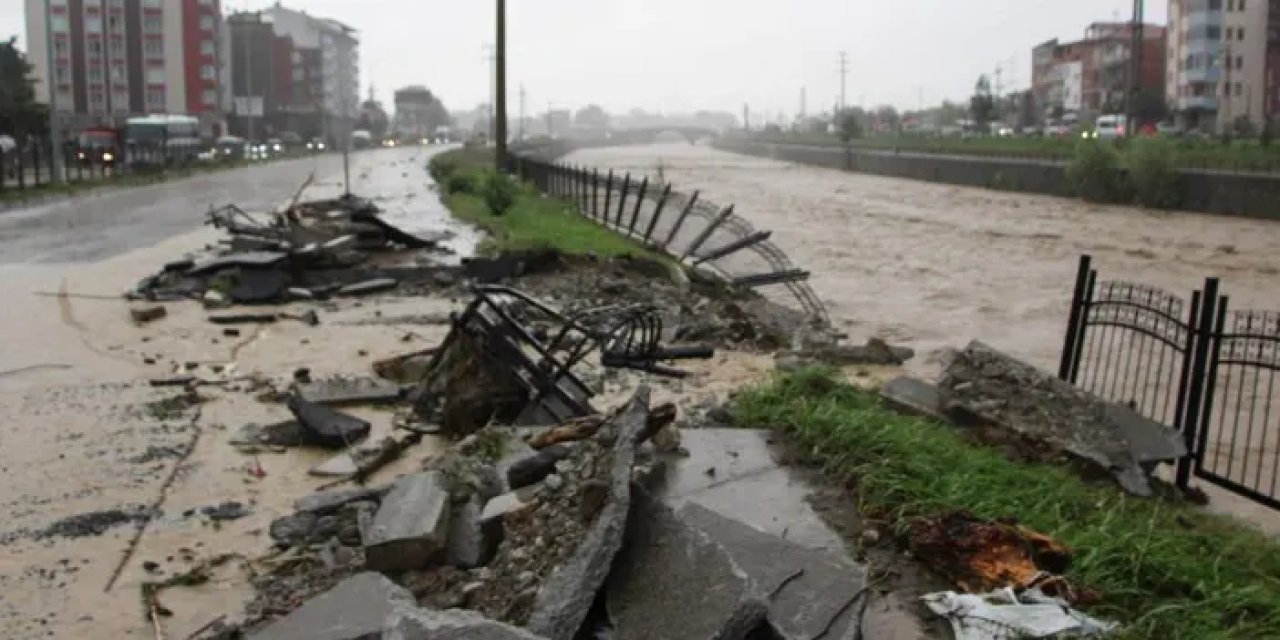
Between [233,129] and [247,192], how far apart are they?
76725mm

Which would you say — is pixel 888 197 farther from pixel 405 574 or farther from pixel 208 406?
pixel 405 574

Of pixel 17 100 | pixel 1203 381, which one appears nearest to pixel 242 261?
pixel 1203 381

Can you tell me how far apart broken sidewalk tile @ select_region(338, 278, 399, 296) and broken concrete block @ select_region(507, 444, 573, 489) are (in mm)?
10826

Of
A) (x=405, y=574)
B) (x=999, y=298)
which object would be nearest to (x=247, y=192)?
(x=999, y=298)

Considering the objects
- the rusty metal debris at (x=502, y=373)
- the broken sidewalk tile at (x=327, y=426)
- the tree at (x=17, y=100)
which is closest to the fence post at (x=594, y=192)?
the rusty metal debris at (x=502, y=373)

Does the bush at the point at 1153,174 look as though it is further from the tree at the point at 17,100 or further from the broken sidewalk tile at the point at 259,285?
the tree at the point at 17,100

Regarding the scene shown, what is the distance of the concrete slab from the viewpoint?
583 cm

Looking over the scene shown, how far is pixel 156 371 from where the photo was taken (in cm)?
1202

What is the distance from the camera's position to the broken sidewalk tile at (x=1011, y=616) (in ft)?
15.0

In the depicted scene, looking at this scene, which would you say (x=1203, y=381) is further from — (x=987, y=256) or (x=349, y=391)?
(x=987, y=256)

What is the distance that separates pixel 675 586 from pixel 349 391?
6.27m

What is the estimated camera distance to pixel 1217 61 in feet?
289

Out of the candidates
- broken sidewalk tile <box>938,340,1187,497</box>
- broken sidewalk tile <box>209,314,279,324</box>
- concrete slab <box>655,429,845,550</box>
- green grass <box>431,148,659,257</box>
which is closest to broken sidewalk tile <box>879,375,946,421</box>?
broken sidewalk tile <box>938,340,1187,497</box>

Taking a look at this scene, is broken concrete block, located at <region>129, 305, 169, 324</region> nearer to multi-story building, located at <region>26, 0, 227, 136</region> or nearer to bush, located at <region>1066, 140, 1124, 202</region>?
bush, located at <region>1066, 140, 1124, 202</region>
